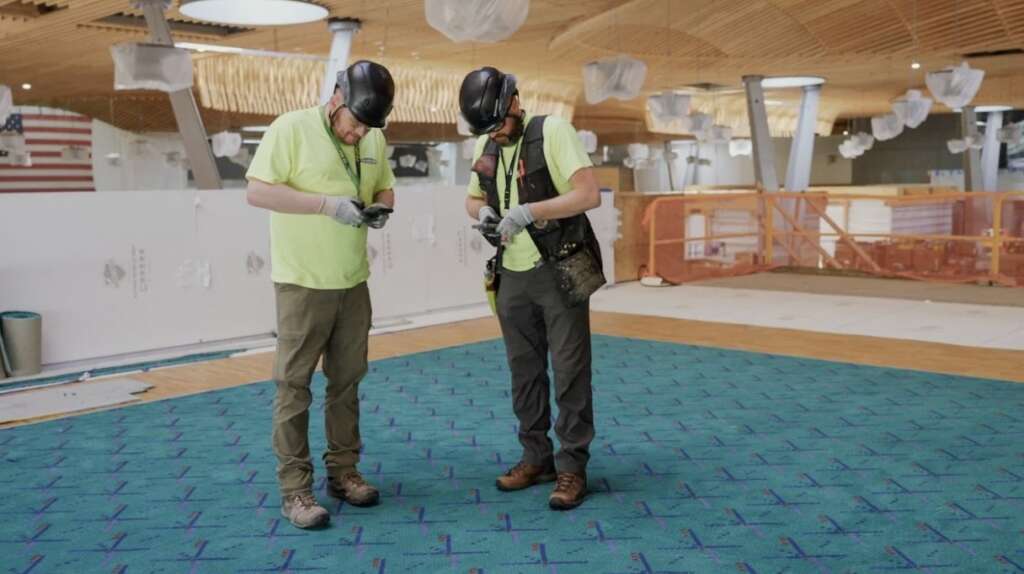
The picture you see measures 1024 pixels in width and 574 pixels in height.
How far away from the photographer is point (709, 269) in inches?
478

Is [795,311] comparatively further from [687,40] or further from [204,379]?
[687,40]

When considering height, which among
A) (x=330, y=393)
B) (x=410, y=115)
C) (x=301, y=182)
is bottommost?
(x=330, y=393)

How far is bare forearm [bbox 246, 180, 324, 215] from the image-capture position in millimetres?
3131

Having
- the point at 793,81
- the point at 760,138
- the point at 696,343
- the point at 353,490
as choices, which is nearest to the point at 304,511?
the point at 353,490

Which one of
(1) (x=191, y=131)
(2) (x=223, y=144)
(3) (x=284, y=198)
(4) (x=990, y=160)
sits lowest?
(3) (x=284, y=198)

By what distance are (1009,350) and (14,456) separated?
6112 mm

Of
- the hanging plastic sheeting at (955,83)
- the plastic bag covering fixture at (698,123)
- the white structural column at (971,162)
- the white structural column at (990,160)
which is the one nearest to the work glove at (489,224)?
the hanging plastic sheeting at (955,83)

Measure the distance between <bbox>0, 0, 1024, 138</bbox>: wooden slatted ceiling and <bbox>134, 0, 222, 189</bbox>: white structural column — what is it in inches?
63.1

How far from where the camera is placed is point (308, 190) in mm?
3240

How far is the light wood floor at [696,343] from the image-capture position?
19.5 feet

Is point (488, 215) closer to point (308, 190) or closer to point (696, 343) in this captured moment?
point (308, 190)

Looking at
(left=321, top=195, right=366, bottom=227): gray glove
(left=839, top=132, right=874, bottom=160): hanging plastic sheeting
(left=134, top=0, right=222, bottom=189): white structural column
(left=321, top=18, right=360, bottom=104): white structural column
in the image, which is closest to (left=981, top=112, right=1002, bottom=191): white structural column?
(left=839, top=132, right=874, bottom=160): hanging plastic sheeting

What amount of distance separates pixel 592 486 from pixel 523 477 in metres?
0.27

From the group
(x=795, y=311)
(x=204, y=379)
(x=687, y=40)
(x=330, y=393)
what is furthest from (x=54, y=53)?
(x=330, y=393)
